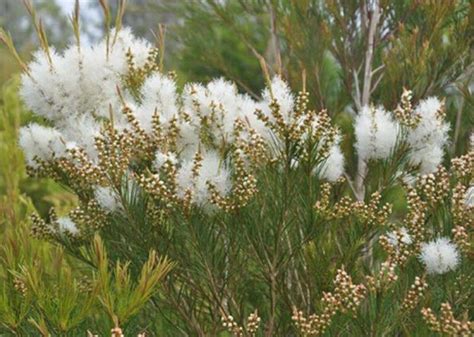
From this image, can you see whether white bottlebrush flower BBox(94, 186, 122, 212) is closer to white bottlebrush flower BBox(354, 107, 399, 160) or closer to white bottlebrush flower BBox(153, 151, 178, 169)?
white bottlebrush flower BBox(153, 151, 178, 169)

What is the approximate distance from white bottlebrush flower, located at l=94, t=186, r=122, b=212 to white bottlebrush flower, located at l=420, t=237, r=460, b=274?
668 millimetres

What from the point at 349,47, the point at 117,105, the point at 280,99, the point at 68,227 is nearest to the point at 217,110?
the point at 280,99

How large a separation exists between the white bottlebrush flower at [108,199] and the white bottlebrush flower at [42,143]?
15 centimetres

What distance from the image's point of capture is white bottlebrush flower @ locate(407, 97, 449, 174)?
5.67 ft

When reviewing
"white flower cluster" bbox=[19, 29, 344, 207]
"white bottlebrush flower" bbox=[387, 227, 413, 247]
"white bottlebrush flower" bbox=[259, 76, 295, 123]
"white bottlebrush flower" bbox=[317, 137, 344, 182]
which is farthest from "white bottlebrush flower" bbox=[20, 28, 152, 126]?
"white bottlebrush flower" bbox=[387, 227, 413, 247]

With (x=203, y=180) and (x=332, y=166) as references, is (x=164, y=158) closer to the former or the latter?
(x=203, y=180)

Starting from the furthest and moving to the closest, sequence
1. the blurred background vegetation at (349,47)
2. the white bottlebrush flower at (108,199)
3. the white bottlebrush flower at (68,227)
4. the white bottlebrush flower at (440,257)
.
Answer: the blurred background vegetation at (349,47) < the white bottlebrush flower at (68,227) < the white bottlebrush flower at (108,199) < the white bottlebrush flower at (440,257)

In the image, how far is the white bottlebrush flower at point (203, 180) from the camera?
159cm

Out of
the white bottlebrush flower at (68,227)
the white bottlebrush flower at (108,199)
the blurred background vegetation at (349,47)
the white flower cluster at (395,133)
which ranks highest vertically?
the blurred background vegetation at (349,47)

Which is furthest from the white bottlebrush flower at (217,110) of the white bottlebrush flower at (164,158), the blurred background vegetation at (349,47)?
the blurred background vegetation at (349,47)

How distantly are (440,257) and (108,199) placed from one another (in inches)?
28.2

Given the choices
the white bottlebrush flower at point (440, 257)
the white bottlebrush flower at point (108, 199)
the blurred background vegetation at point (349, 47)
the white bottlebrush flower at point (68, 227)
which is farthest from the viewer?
the blurred background vegetation at point (349, 47)

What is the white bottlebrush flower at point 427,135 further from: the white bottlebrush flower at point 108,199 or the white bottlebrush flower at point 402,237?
the white bottlebrush flower at point 108,199

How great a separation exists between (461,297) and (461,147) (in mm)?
995
